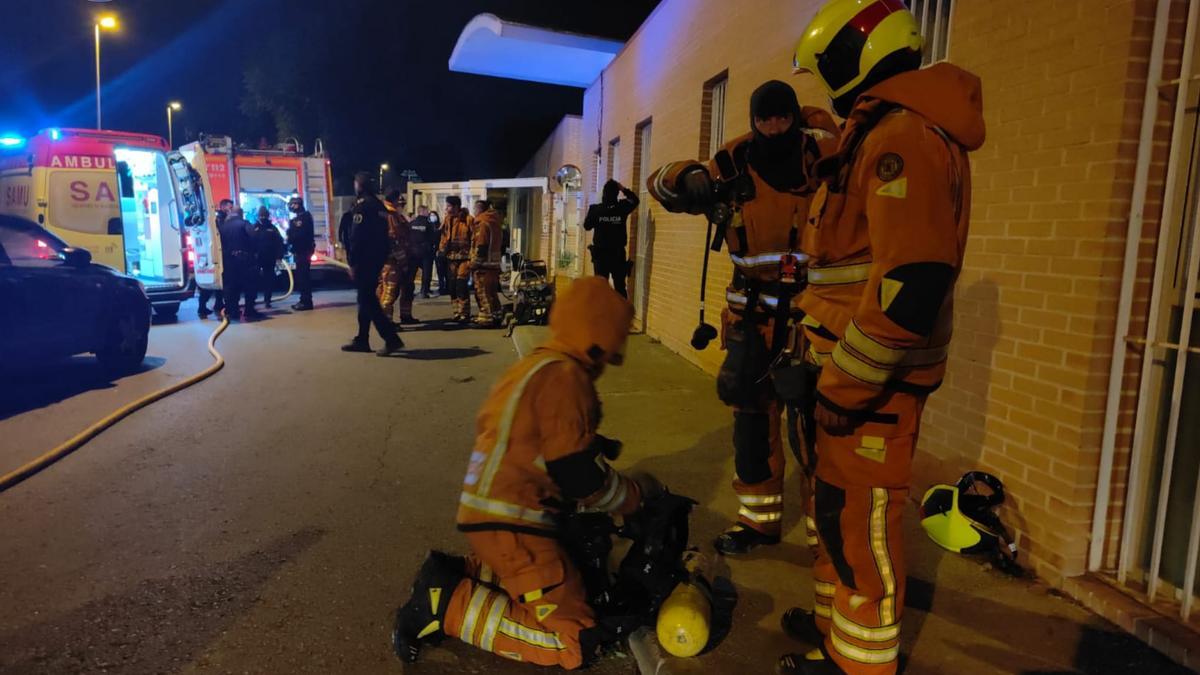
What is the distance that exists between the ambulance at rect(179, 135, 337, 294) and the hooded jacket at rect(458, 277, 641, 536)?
15.5 m

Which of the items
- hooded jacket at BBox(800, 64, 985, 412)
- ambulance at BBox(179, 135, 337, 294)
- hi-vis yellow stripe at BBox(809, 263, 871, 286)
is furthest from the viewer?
ambulance at BBox(179, 135, 337, 294)

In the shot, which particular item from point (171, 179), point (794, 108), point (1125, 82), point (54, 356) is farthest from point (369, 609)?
point (171, 179)

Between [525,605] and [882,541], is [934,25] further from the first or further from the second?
[525,605]

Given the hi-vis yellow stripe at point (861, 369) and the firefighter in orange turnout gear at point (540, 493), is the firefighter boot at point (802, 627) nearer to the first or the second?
the firefighter in orange turnout gear at point (540, 493)

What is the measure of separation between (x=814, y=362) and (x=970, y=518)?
4.82 feet

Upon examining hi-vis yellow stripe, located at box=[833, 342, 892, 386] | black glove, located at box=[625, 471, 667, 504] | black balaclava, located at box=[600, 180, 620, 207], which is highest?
black balaclava, located at box=[600, 180, 620, 207]

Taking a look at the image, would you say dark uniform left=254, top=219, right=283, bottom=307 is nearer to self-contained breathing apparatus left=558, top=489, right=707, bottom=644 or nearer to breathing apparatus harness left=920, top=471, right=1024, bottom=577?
self-contained breathing apparatus left=558, top=489, right=707, bottom=644

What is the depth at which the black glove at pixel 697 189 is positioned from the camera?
10.6ft

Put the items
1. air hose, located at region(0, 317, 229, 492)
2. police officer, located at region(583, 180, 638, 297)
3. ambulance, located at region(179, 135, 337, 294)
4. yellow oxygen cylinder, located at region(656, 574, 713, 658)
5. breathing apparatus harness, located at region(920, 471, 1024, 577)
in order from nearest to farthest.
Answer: yellow oxygen cylinder, located at region(656, 574, 713, 658) < breathing apparatus harness, located at region(920, 471, 1024, 577) < air hose, located at region(0, 317, 229, 492) < police officer, located at region(583, 180, 638, 297) < ambulance, located at region(179, 135, 337, 294)

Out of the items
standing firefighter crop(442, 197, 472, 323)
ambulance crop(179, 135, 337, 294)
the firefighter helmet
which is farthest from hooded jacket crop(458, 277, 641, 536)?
ambulance crop(179, 135, 337, 294)

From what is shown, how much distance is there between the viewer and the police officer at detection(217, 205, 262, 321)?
12.0m

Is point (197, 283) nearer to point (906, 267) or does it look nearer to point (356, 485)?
point (356, 485)

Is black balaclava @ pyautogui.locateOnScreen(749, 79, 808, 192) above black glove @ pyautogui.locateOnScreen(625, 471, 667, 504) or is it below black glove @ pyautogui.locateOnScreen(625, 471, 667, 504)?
above

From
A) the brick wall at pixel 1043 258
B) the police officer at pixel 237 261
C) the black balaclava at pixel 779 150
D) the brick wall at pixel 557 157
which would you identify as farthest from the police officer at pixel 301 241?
the brick wall at pixel 1043 258
